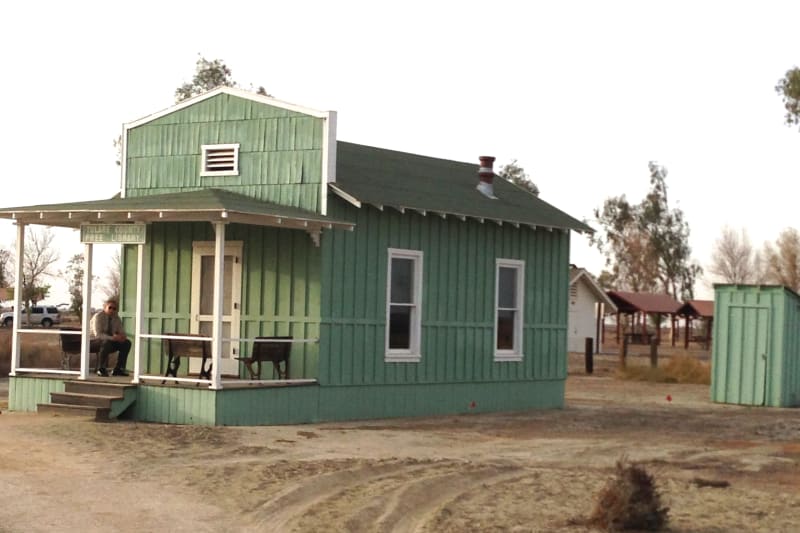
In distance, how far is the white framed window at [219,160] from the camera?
19703mm

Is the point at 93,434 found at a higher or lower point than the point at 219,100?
lower

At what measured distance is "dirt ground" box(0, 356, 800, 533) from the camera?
10953 mm

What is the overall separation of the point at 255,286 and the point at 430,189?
3.76 m

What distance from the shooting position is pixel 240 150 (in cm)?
1967

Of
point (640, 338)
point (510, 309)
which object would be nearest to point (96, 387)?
point (510, 309)

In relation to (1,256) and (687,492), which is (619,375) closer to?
(687,492)

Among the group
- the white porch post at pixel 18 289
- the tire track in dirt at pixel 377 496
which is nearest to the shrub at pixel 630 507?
the tire track in dirt at pixel 377 496

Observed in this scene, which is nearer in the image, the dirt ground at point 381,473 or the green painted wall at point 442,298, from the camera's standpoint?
the dirt ground at point 381,473

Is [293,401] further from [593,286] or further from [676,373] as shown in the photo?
[593,286]

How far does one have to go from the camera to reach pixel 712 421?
20.8 meters

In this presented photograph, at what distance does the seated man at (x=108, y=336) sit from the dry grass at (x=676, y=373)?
17251 millimetres

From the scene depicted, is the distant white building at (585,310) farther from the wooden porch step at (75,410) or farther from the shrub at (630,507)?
the shrub at (630,507)

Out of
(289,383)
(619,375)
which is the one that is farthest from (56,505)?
(619,375)

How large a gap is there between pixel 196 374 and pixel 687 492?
959 centimetres
